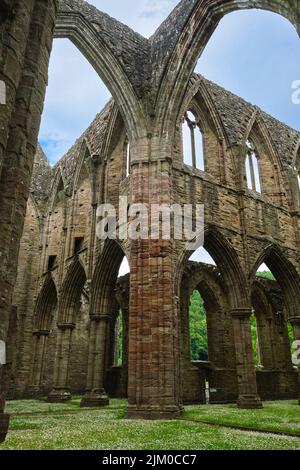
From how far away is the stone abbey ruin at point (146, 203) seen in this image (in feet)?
11.2

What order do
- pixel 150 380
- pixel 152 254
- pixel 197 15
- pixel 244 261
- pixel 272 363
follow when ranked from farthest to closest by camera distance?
pixel 272 363
pixel 244 261
pixel 197 15
pixel 152 254
pixel 150 380

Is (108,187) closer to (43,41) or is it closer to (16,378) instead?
(16,378)

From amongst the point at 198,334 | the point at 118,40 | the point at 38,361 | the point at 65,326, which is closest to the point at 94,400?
the point at 65,326

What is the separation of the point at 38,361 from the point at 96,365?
17.5 ft

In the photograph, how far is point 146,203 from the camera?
963 centimetres

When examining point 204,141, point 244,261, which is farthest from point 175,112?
point 244,261

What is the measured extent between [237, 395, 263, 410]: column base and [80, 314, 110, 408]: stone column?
3.94 meters

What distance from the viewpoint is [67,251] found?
1546 cm

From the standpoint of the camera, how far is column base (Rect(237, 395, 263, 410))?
1064cm

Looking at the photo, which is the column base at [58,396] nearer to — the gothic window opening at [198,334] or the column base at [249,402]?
the column base at [249,402]

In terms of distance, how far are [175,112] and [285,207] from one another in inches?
257

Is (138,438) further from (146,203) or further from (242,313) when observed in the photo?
(242,313)

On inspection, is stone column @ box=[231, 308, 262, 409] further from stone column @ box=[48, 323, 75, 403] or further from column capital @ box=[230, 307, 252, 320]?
stone column @ box=[48, 323, 75, 403]

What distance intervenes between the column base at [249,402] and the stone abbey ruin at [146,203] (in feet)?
0.13
